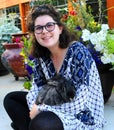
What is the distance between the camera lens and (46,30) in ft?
7.78

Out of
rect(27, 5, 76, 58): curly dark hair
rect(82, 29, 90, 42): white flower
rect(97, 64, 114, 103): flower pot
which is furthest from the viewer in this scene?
rect(97, 64, 114, 103): flower pot

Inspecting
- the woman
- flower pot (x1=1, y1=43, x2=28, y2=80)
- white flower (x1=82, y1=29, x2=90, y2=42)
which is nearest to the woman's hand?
the woman

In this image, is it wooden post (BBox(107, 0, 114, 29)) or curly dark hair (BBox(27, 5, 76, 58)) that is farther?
wooden post (BBox(107, 0, 114, 29))

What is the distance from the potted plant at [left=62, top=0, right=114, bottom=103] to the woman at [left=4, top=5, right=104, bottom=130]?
1.54 feet

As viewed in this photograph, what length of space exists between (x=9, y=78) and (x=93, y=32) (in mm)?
3246

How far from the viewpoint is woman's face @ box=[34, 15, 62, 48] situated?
93.7 inches

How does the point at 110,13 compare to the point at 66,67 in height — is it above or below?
above

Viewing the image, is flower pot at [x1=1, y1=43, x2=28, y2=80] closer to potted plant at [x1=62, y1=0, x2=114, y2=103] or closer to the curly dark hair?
potted plant at [x1=62, y1=0, x2=114, y2=103]

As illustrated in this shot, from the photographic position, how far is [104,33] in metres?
3.07

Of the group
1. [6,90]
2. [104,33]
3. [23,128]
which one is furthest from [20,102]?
[6,90]

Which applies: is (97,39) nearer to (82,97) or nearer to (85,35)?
(85,35)

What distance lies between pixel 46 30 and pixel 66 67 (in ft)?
0.89

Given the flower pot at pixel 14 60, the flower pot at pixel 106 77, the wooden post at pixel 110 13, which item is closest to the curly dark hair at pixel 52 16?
the flower pot at pixel 106 77

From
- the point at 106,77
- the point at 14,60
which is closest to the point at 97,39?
the point at 106,77
